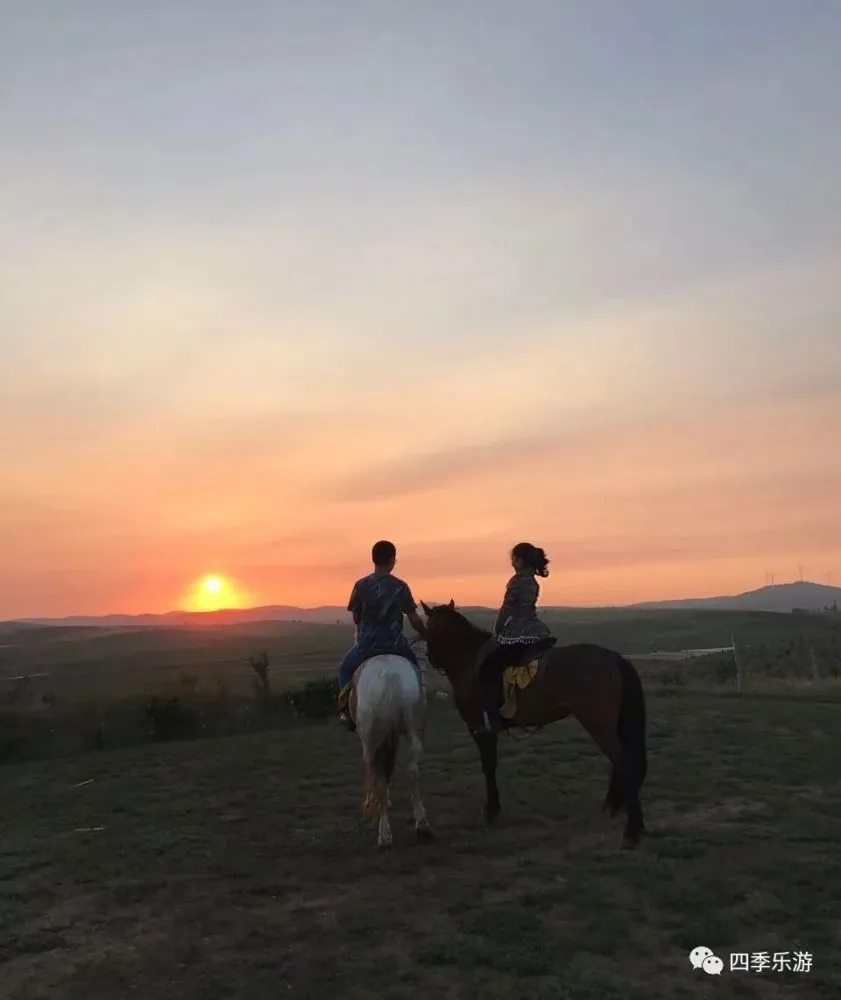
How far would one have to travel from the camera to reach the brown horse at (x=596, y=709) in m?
7.74

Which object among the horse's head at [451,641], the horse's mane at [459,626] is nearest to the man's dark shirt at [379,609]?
the horse's head at [451,641]

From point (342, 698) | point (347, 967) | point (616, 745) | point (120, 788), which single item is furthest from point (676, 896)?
point (120, 788)

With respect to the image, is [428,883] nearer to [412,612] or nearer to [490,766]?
[490,766]

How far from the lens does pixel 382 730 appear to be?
26.3ft

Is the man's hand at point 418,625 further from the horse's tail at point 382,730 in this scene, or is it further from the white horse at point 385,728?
the horse's tail at point 382,730

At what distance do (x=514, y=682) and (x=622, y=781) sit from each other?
4.73 ft

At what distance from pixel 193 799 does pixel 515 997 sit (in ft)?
23.6

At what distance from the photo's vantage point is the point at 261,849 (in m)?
8.11

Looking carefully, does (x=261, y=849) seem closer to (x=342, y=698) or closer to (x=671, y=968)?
(x=342, y=698)

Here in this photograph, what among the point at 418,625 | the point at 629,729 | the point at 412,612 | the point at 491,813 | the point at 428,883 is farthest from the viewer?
the point at 418,625

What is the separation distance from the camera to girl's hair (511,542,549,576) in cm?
878

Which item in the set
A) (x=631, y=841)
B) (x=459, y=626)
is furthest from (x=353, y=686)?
(x=631, y=841)

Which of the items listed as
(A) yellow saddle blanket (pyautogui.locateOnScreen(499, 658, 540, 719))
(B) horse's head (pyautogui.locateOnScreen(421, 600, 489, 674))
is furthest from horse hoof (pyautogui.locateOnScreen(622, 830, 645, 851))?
(B) horse's head (pyautogui.locateOnScreen(421, 600, 489, 674))

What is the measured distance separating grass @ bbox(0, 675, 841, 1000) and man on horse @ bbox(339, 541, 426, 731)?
1878 mm
